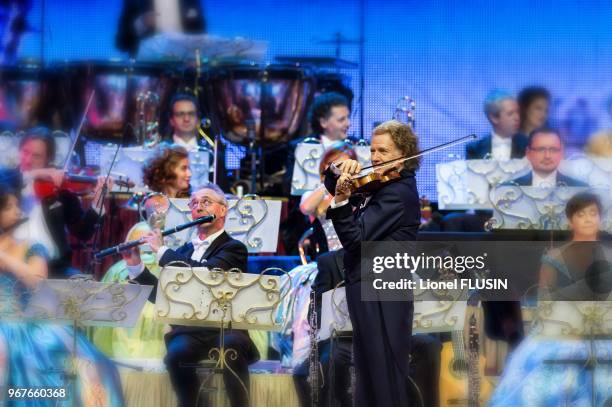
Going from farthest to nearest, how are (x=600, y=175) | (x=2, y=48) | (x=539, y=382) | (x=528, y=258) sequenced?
(x=2, y=48) → (x=600, y=175) → (x=528, y=258) → (x=539, y=382)

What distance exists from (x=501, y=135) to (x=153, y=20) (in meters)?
2.00

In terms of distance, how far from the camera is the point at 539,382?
17.7 feet

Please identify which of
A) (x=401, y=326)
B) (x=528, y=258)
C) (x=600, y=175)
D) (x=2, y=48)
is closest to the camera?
(x=401, y=326)

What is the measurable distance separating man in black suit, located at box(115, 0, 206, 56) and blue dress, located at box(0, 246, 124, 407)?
208 centimetres

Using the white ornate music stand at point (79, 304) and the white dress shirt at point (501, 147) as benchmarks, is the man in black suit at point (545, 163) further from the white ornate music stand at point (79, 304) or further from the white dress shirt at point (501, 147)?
the white ornate music stand at point (79, 304)

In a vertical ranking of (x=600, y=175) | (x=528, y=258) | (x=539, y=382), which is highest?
(x=600, y=175)

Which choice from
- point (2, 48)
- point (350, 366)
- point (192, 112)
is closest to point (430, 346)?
point (350, 366)

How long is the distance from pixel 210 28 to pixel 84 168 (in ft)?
3.55

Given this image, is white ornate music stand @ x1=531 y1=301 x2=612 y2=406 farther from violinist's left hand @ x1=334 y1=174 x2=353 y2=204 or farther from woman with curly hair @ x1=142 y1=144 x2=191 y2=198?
woman with curly hair @ x1=142 y1=144 x2=191 y2=198

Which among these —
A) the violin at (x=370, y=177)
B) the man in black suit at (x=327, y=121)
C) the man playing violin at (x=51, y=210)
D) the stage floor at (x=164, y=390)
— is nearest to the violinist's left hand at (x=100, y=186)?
the man playing violin at (x=51, y=210)

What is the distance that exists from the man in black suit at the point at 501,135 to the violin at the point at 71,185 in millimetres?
1852

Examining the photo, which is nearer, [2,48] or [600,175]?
[600,175]

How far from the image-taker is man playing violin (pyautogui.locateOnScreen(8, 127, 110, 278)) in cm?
652

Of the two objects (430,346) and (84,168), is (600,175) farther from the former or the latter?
(84,168)
